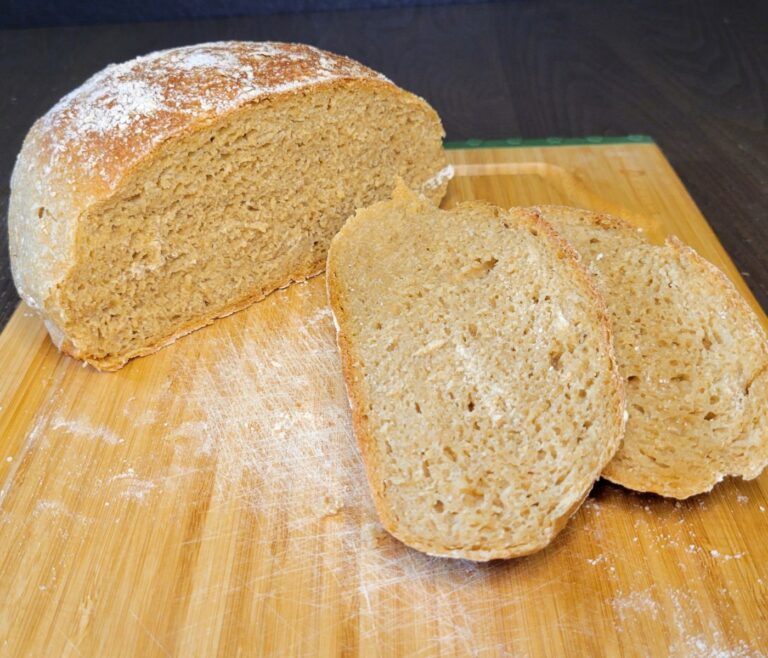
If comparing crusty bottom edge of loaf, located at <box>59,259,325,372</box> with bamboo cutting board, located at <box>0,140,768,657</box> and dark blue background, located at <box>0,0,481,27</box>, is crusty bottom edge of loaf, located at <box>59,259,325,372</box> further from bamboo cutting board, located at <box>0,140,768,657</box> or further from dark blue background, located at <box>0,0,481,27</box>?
dark blue background, located at <box>0,0,481,27</box>

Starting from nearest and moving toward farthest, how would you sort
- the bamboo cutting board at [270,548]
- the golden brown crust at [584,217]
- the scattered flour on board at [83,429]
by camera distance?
the bamboo cutting board at [270,548]
the scattered flour on board at [83,429]
the golden brown crust at [584,217]

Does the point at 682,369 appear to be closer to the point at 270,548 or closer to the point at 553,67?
the point at 270,548

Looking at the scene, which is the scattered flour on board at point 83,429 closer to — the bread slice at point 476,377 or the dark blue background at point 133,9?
the bread slice at point 476,377

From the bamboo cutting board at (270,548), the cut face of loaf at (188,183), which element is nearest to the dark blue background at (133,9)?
the cut face of loaf at (188,183)

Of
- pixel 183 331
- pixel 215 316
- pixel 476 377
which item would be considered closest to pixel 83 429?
pixel 183 331

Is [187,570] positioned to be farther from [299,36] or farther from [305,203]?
[299,36]

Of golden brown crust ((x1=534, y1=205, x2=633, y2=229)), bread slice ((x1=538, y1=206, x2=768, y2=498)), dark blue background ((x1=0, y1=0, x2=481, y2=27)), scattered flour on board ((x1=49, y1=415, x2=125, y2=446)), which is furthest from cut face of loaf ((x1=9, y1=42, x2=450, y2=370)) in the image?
dark blue background ((x1=0, y1=0, x2=481, y2=27))

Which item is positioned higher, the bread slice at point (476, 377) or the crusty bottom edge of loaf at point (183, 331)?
the bread slice at point (476, 377)
